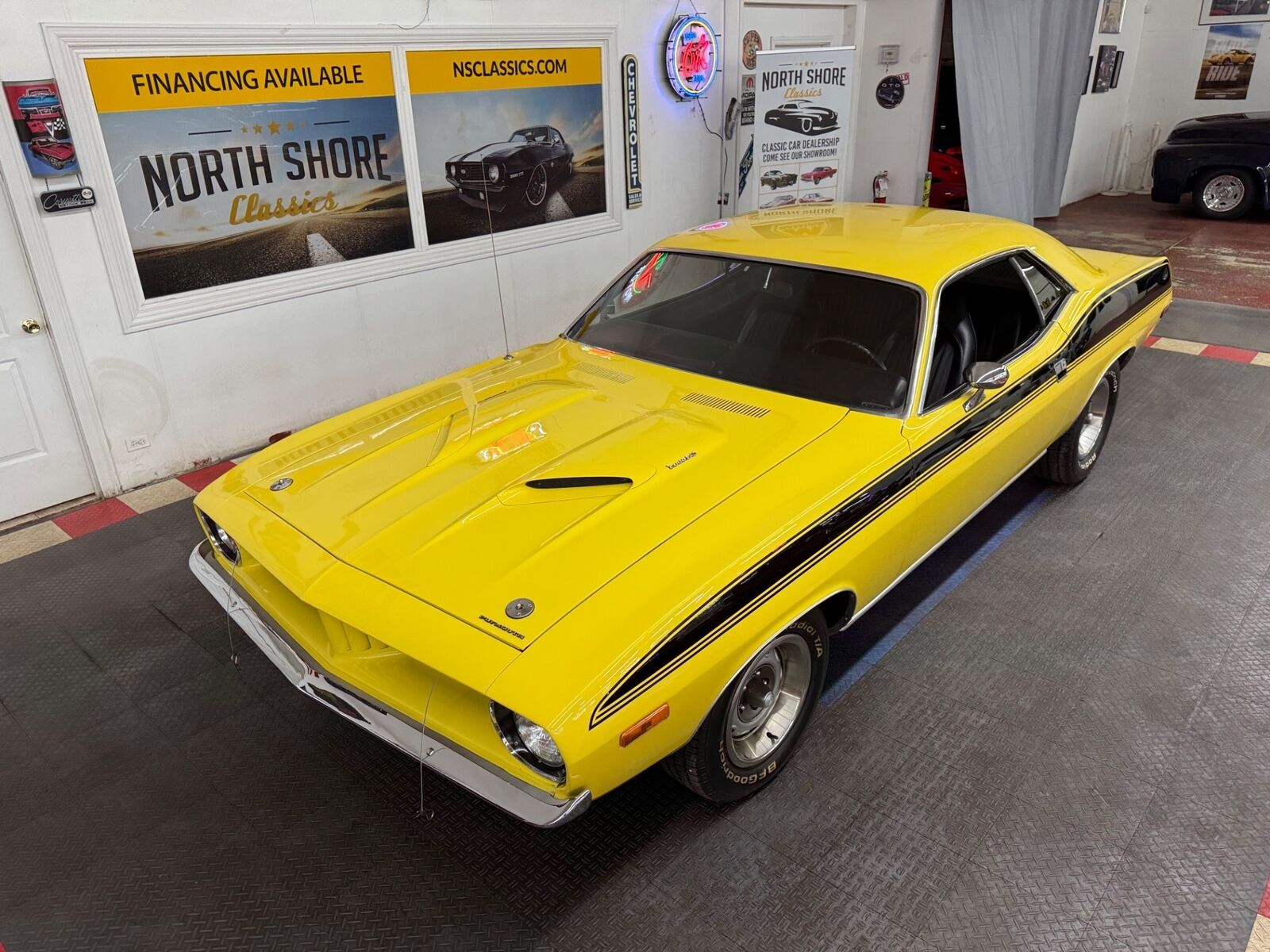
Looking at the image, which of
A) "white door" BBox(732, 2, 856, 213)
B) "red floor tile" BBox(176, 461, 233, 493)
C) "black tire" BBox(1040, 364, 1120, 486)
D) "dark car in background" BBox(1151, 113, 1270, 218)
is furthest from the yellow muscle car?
"dark car in background" BBox(1151, 113, 1270, 218)

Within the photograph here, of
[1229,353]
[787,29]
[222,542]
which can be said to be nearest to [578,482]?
[222,542]

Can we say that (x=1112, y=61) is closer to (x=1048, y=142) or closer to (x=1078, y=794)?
(x=1048, y=142)

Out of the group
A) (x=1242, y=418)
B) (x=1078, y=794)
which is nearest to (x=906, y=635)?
(x=1078, y=794)

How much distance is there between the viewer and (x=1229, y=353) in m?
6.39

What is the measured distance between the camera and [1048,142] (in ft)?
34.1

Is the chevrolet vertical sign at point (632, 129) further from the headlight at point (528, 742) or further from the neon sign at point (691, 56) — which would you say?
the headlight at point (528, 742)

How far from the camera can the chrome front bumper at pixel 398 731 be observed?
202 centimetres

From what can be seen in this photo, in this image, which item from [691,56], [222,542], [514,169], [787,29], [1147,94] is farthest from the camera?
[1147,94]

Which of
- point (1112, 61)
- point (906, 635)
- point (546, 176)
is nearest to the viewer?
point (906, 635)

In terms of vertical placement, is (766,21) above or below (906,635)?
above

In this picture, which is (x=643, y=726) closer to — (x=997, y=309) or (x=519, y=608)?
(x=519, y=608)

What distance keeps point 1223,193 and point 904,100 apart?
17.0ft

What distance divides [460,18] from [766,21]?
11.4ft

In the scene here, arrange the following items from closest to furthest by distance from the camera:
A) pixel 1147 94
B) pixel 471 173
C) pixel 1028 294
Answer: pixel 1028 294
pixel 471 173
pixel 1147 94
